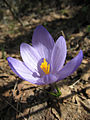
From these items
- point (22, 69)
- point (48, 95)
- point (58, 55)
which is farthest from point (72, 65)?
point (48, 95)

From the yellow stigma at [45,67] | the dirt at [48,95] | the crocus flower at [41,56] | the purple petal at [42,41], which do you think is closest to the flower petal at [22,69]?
the crocus flower at [41,56]

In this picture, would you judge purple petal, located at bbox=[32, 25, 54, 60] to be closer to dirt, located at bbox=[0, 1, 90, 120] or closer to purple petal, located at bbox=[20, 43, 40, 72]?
purple petal, located at bbox=[20, 43, 40, 72]

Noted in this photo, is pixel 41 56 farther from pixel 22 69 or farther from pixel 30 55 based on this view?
pixel 22 69

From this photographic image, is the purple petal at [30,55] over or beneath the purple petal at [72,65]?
over

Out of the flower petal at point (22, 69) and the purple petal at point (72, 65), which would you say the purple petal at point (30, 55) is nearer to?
the flower petal at point (22, 69)

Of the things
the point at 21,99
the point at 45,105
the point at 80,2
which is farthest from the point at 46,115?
the point at 80,2
